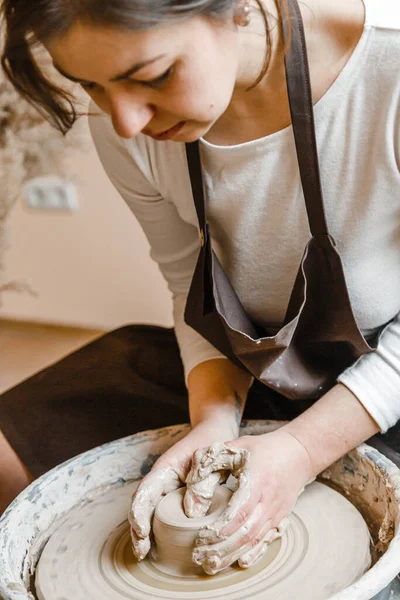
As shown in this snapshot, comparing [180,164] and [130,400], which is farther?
[130,400]

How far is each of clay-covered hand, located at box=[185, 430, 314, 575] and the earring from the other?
62 cm

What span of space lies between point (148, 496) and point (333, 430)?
0.32 m

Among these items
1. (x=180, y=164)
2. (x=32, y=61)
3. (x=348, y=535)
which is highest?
(x=32, y=61)

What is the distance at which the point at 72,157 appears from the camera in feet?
10.4

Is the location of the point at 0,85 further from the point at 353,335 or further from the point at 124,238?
the point at 353,335

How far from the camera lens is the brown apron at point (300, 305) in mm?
1155

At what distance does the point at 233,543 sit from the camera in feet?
3.38

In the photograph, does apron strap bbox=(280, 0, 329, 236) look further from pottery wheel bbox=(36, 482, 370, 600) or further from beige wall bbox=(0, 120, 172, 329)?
beige wall bbox=(0, 120, 172, 329)

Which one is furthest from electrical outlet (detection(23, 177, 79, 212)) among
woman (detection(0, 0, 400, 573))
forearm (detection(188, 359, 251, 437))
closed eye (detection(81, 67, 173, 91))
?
closed eye (detection(81, 67, 173, 91))

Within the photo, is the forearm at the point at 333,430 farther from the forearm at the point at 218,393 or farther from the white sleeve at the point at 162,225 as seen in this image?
the white sleeve at the point at 162,225

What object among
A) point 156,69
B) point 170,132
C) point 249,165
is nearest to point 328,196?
point 249,165

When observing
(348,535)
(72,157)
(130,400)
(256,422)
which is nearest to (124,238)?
(72,157)

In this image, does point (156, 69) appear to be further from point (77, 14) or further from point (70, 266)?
point (70, 266)

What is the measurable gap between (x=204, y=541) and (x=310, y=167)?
0.61 m
